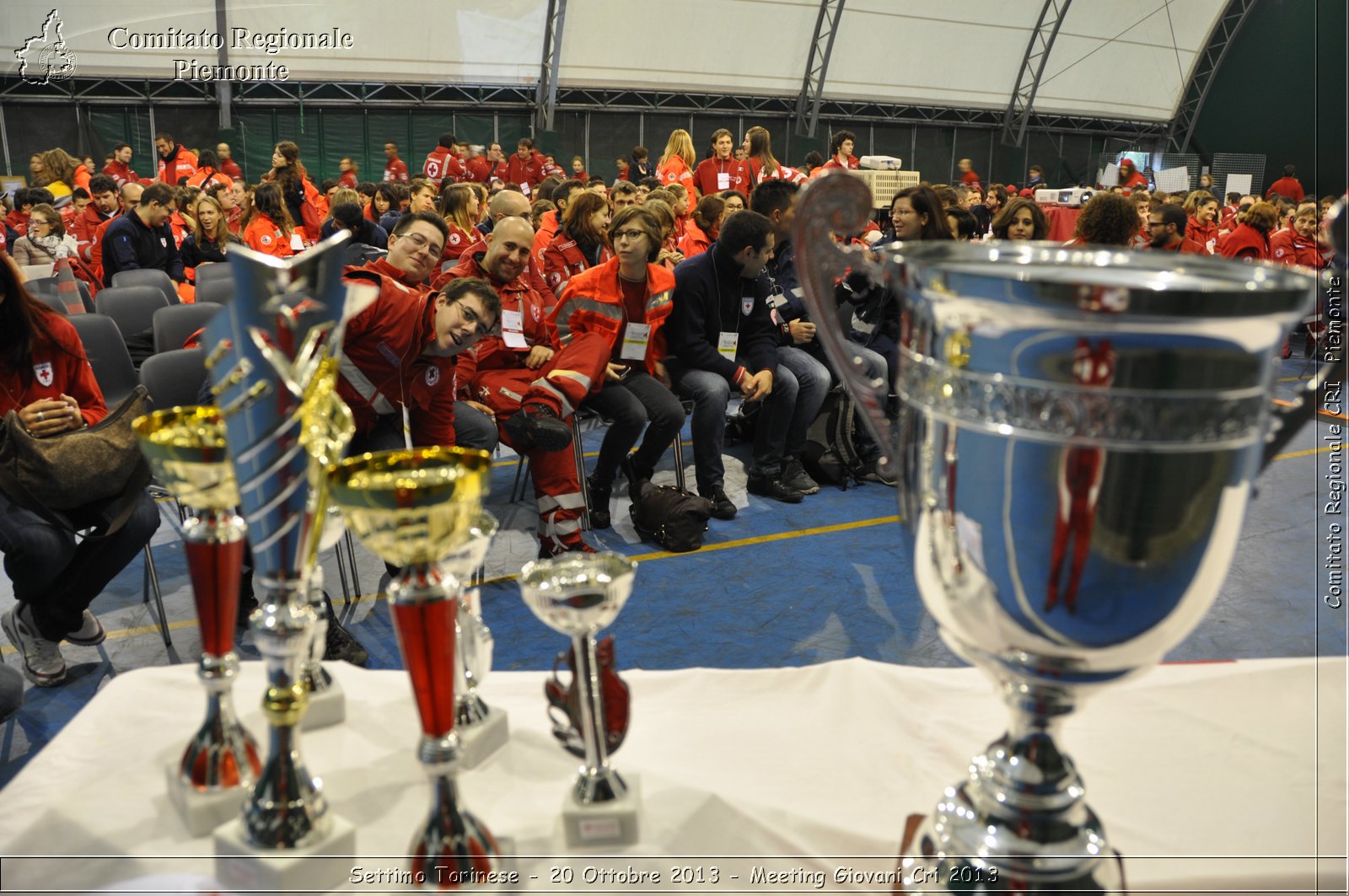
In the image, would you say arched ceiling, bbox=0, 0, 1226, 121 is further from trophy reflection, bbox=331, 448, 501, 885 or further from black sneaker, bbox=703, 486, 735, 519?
trophy reflection, bbox=331, 448, 501, 885

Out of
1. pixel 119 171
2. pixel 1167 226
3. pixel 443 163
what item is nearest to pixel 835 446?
pixel 1167 226

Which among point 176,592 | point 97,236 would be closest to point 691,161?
point 97,236

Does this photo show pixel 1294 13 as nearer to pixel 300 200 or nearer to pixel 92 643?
pixel 300 200

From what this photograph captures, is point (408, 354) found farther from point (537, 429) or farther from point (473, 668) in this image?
point (473, 668)

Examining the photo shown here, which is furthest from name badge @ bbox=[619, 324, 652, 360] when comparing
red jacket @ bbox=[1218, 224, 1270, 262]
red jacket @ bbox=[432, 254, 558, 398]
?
red jacket @ bbox=[1218, 224, 1270, 262]

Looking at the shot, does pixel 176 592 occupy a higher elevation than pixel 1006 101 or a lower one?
lower

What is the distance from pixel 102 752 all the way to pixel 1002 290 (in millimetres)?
1043

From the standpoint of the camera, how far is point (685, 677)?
47.7 inches

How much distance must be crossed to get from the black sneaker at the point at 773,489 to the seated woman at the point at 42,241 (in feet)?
13.4

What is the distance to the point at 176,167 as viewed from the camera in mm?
10898

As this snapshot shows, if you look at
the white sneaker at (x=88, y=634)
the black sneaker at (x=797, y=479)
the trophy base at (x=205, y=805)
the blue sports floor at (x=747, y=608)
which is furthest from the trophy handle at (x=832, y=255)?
the black sneaker at (x=797, y=479)

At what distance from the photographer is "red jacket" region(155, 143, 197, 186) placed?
10.5 meters

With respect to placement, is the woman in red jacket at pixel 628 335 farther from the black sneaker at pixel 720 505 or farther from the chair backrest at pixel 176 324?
the chair backrest at pixel 176 324

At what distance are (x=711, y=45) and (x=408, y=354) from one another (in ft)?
46.6
